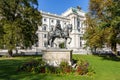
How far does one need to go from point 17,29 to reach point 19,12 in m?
4.54

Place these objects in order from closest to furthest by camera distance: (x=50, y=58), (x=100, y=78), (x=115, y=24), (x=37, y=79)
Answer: (x=37, y=79)
(x=100, y=78)
(x=50, y=58)
(x=115, y=24)

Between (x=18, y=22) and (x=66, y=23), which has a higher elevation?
(x=66, y=23)

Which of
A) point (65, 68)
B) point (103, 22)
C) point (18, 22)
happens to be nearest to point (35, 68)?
point (65, 68)

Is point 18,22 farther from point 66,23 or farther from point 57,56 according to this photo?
point 66,23

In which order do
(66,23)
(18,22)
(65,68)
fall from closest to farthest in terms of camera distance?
1. (65,68)
2. (18,22)
3. (66,23)

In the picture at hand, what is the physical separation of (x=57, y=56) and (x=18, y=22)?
21866 mm

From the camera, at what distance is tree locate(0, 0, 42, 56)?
39844 mm

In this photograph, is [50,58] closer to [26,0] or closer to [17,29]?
[17,29]


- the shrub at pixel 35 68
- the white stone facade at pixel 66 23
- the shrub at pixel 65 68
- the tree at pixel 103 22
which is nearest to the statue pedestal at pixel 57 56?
the shrub at pixel 65 68

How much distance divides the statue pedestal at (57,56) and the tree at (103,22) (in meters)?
13.8

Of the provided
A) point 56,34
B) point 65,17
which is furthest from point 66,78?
point 65,17

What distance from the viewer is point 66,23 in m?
113

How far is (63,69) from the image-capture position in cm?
1853

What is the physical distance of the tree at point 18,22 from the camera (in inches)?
1569
